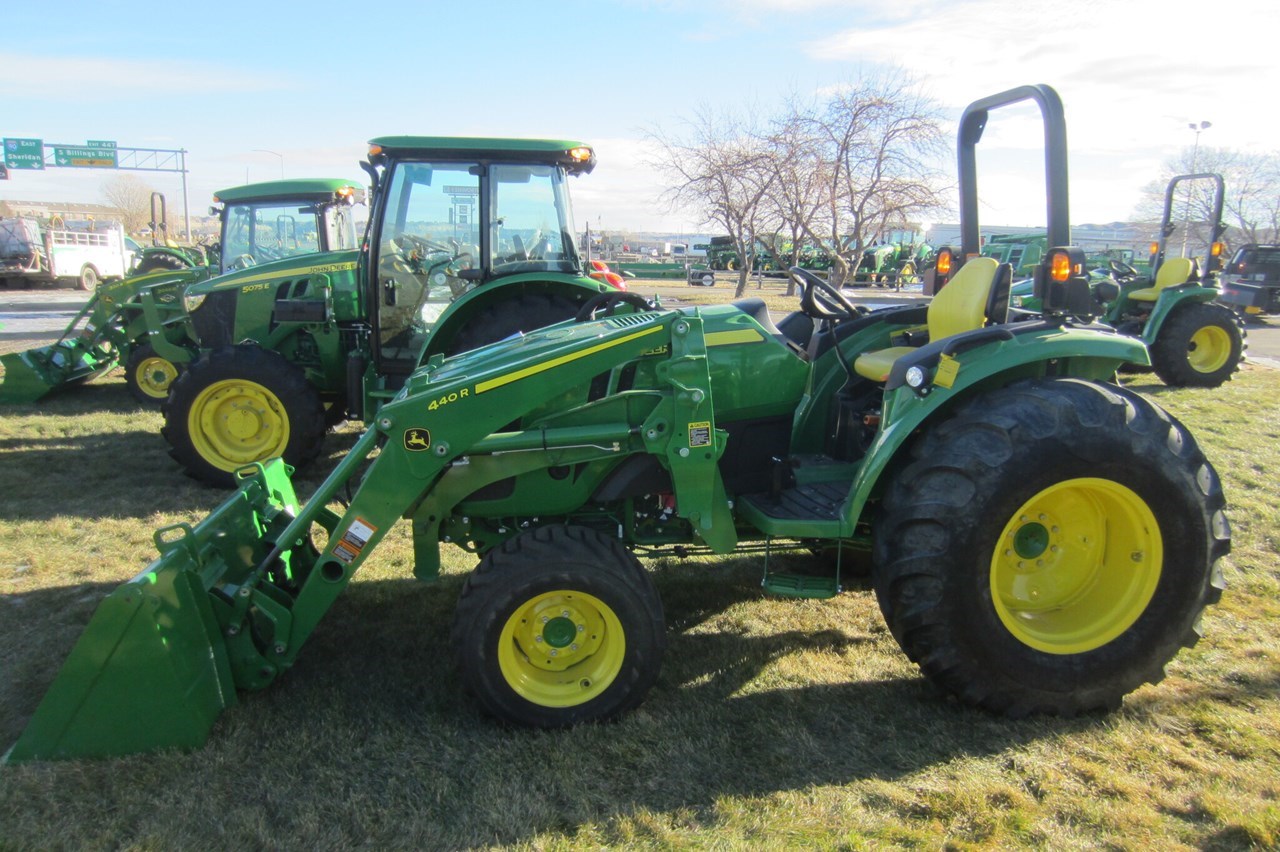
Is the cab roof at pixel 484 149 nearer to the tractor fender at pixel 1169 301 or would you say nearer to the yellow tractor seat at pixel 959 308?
the yellow tractor seat at pixel 959 308

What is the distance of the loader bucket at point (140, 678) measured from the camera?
2.71 m

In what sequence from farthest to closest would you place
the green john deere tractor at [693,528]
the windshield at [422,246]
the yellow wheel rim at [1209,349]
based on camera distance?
the yellow wheel rim at [1209,349] → the windshield at [422,246] → the green john deere tractor at [693,528]

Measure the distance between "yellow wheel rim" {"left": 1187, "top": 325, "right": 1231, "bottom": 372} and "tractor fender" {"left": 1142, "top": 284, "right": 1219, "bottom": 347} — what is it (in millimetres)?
371

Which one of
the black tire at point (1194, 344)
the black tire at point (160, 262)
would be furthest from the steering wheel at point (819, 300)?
the black tire at point (160, 262)

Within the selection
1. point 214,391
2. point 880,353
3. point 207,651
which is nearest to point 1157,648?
point 880,353

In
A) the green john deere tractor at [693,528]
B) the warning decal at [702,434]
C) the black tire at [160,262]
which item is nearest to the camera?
the green john deere tractor at [693,528]

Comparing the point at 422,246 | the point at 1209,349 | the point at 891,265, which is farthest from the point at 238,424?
the point at 891,265

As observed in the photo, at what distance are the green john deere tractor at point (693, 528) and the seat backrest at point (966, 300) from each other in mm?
186

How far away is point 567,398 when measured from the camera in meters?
3.26

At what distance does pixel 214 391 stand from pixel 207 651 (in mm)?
3844

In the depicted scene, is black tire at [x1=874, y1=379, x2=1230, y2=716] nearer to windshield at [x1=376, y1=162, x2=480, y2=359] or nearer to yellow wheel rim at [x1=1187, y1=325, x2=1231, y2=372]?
windshield at [x1=376, y1=162, x2=480, y2=359]

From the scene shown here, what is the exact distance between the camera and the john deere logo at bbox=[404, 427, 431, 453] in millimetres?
2990

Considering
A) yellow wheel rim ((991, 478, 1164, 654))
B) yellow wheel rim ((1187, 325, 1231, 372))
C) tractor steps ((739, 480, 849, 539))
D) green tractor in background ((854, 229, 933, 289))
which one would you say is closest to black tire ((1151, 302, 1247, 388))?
yellow wheel rim ((1187, 325, 1231, 372))

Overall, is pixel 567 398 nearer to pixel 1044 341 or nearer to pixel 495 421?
pixel 495 421
